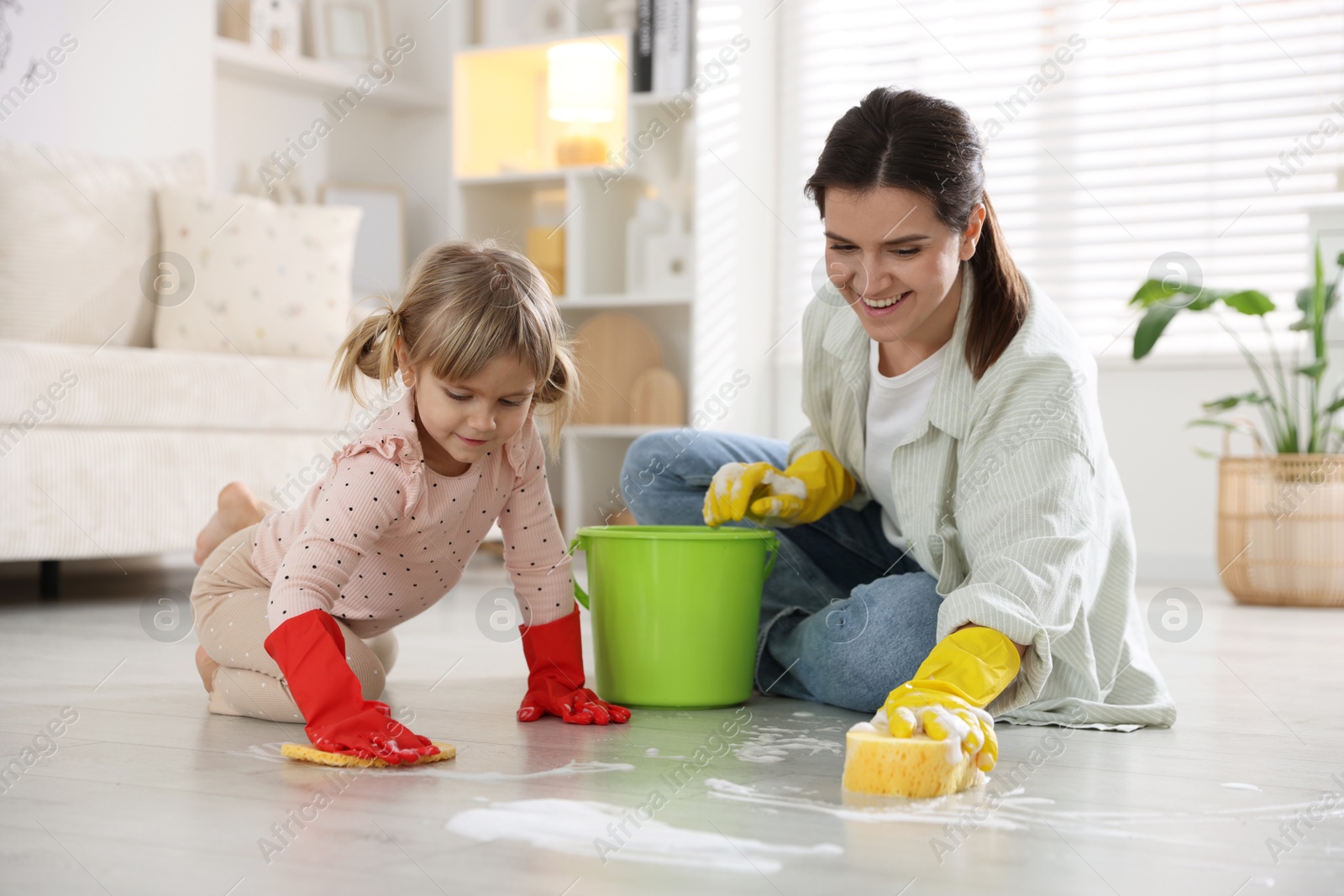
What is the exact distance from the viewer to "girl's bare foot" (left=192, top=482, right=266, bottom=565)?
157cm

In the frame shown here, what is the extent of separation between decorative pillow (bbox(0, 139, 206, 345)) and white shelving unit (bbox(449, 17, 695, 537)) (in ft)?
3.24

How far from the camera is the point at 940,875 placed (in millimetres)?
817

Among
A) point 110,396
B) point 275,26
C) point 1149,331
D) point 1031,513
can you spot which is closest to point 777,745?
point 1031,513

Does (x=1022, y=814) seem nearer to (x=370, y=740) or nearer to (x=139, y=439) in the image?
(x=370, y=740)

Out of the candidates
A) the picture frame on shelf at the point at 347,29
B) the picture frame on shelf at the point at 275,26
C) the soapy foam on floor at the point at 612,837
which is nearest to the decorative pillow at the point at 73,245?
the picture frame on shelf at the point at 275,26

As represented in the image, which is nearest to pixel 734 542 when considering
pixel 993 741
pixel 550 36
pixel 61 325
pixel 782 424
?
pixel 993 741

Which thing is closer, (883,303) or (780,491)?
(883,303)

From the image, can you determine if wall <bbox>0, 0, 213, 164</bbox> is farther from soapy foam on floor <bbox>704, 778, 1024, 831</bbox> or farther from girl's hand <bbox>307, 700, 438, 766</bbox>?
soapy foam on floor <bbox>704, 778, 1024, 831</bbox>

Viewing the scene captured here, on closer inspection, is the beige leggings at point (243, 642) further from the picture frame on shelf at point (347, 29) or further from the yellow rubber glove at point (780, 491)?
the picture frame on shelf at point (347, 29)

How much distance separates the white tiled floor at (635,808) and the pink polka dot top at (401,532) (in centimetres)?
13

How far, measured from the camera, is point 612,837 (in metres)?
0.89

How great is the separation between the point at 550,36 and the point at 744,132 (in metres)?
0.60

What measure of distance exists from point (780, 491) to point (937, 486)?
0.21 m

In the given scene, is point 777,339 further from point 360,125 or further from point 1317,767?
point 1317,767
